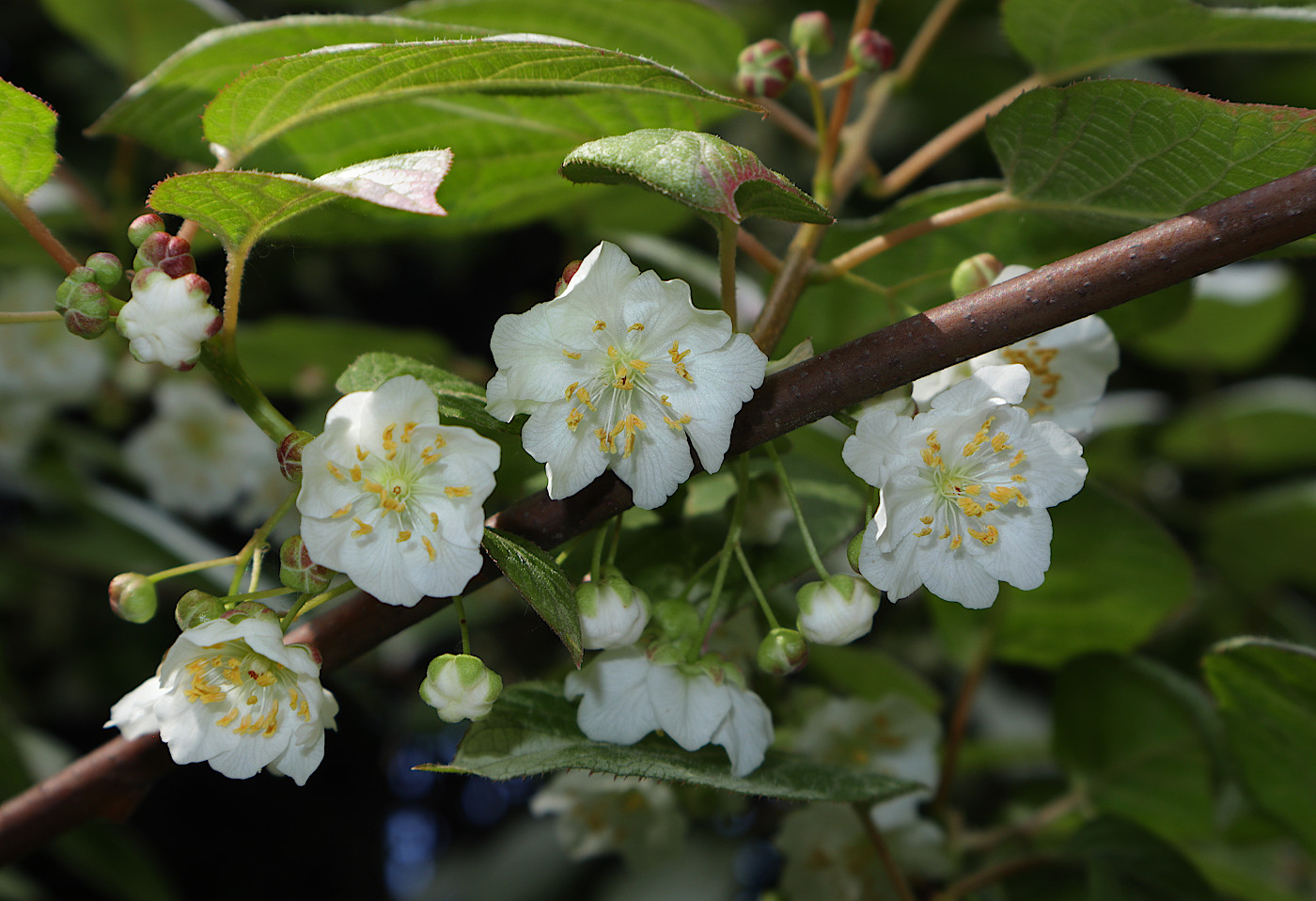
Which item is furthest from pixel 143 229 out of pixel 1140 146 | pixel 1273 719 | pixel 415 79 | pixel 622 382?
pixel 1273 719

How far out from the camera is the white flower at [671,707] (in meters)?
1.06

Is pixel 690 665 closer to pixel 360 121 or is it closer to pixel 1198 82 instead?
pixel 360 121

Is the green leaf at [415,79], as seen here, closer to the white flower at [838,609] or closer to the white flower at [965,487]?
the white flower at [965,487]

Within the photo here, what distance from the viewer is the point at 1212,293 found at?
8.26ft

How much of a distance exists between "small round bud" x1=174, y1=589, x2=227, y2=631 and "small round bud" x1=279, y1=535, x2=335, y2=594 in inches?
2.9

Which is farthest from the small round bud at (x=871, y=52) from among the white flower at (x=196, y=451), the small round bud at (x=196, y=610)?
the white flower at (x=196, y=451)

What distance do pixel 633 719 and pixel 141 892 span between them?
154cm

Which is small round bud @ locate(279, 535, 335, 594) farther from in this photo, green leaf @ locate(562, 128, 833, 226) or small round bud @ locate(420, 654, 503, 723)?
green leaf @ locate(562, 128, 833, 226)

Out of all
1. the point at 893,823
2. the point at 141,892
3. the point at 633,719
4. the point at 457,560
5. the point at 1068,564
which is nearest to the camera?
the point at 457,560

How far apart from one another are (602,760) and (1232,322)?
97.3 inches

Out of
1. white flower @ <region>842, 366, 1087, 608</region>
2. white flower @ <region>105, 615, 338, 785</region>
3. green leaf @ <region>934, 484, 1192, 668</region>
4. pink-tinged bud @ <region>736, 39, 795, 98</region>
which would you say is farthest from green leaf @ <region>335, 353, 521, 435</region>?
green leaf @ <region>934, 484, 1192, 668</region>

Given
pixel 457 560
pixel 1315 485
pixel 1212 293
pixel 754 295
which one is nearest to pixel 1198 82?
pixel 1212 293

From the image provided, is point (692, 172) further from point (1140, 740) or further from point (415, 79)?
point (1140, 740)

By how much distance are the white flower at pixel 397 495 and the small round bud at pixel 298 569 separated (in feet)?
0.10
